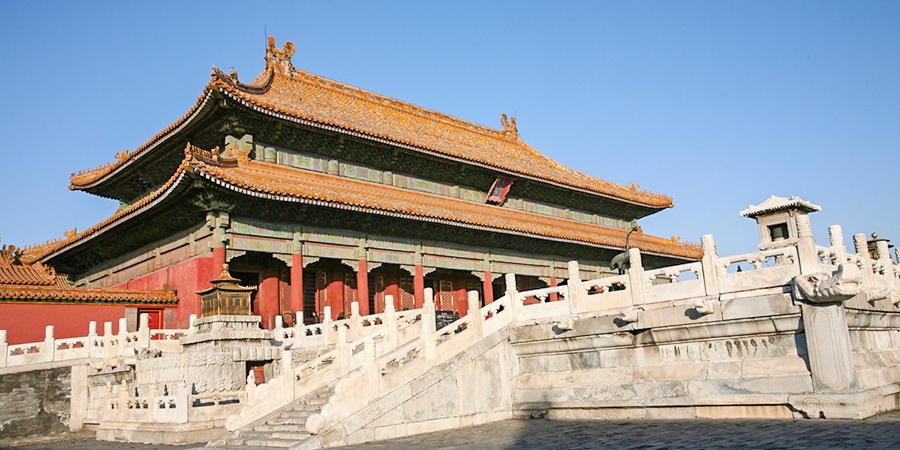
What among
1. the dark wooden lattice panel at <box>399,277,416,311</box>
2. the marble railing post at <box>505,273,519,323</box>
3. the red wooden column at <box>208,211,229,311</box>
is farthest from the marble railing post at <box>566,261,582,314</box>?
the dark wooden lattice panel at <box>399,277,416,311</box>

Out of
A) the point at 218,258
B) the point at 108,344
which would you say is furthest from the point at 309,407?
the point at 218,258

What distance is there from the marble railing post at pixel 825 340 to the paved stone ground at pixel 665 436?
2.20 ft

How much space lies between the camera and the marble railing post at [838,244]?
1195 centimetres

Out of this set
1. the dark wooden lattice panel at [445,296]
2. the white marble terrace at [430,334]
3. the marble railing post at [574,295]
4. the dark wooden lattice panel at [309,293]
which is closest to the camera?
the white marble terrace at [430,334]

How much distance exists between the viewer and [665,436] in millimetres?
10625

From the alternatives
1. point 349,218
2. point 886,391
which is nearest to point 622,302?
point 886,391

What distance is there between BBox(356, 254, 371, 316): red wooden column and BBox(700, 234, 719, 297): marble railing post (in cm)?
1262

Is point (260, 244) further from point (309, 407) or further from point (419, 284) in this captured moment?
point (309, 407)

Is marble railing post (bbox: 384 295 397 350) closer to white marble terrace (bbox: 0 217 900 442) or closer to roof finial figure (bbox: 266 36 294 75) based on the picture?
white marble terrace (bbox: 0 217 900 442)

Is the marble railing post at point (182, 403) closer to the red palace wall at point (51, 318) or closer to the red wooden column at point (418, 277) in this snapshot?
the red palace wall at point (51, 318)

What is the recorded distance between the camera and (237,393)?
14438 mm

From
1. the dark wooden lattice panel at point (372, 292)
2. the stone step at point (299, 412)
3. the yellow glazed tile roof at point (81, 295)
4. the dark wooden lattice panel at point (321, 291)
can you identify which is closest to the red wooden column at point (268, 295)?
the dark wooden lattice panel at point (321, 291)

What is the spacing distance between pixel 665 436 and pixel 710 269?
3405 mm

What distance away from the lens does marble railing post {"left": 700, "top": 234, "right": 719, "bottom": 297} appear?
12.6 metres
